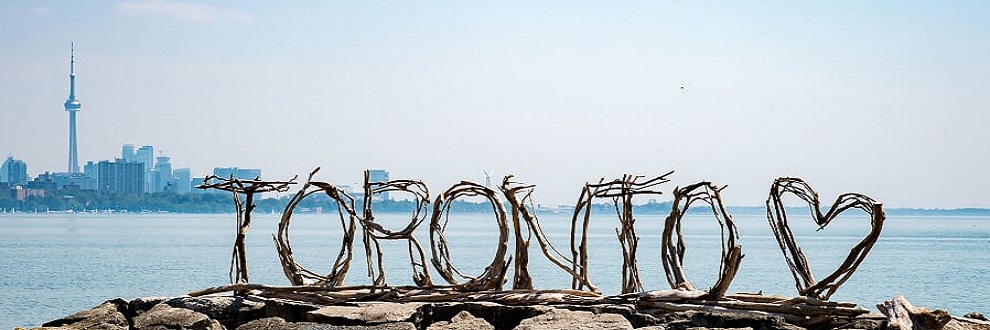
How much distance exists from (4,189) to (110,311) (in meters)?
152

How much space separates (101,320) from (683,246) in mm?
4208

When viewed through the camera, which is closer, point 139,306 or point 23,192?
point 139,306

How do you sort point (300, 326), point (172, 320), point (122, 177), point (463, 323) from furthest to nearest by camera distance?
point (122, 177) → point (172, 320) → point (300, 326) → point (463, 323)

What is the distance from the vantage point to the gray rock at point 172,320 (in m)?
9.09

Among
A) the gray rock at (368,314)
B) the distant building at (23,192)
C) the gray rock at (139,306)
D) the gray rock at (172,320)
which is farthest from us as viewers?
the distant building at (23,192)

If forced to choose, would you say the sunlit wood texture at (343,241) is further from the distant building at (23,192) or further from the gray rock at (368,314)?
the distant building at (23,192)

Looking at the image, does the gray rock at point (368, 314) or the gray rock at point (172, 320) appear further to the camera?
the gray rock at point (172, 320)

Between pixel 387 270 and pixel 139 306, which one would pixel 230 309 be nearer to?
pixel 139 306

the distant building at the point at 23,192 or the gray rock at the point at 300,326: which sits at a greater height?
the distant building at the point at 23,192

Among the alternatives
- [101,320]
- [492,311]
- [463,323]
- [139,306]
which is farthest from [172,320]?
[492,311]

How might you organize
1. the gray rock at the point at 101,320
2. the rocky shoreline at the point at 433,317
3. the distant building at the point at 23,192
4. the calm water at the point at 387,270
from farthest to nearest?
the distant building at the point at 23,192 < the calm water at the point at 387,270 < the gray rock at the point at 101,320 < the rocky shoreline at the point at 433,317

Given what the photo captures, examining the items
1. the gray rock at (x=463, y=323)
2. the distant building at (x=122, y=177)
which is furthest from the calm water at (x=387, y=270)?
the distant building at (x=122, y=177)

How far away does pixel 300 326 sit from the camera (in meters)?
8.86

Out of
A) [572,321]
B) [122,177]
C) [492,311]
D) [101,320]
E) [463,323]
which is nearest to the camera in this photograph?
[572,321]
